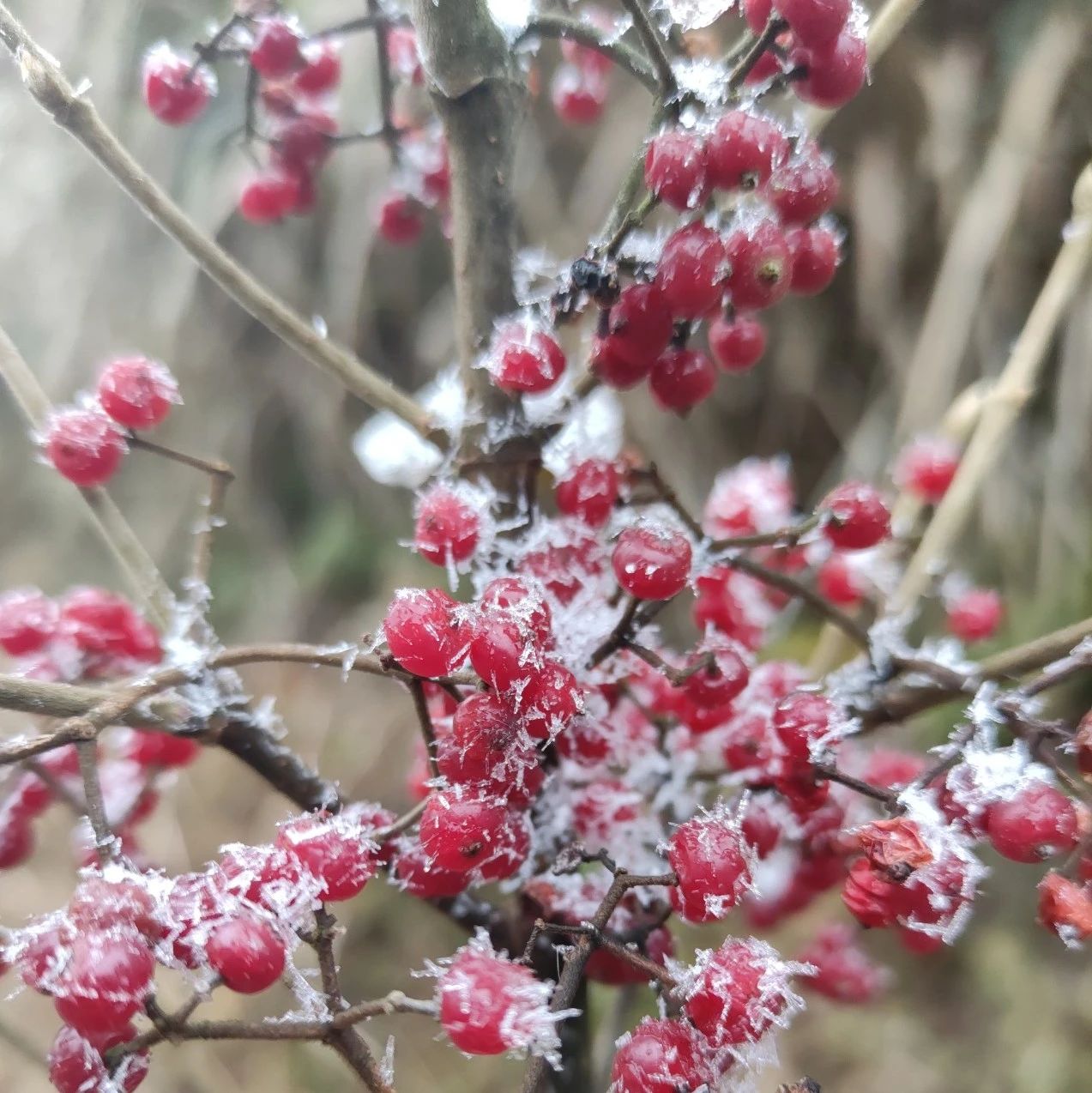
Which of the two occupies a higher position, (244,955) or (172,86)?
(172,86)

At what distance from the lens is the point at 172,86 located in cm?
47

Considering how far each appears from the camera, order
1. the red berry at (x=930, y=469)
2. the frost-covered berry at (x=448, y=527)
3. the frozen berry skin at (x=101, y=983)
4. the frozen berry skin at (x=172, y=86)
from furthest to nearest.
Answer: the red berry at (x=930, y=469)
the frozen berry skin at (x=172, y=86)
the frost-covered berry at (x=448, y=527)
the frozen berry skin at (x=101, y=983)

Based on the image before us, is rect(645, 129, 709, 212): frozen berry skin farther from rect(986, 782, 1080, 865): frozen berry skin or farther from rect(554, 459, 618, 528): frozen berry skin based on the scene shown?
rect(986, 782, 1080, 865): frozen berry skin

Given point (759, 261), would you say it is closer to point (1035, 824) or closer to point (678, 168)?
point (678, 168)

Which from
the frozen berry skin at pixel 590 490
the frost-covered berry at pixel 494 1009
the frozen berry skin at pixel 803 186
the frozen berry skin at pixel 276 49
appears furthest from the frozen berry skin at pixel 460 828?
the frozen berry skin at pixel 276 49

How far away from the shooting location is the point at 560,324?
1.23ft

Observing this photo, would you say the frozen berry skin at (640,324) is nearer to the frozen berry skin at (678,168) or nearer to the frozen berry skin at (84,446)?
the frozen berry skin at (678,168)

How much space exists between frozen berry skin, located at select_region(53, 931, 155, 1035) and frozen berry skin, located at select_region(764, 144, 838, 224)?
0.33 meters

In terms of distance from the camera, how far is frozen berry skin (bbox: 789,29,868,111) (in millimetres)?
331

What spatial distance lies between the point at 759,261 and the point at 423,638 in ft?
0.59

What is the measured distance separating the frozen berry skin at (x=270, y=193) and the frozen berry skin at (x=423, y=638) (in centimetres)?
34

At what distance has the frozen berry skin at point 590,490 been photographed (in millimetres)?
390

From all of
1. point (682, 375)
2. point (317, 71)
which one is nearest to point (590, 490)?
point (682, 375)

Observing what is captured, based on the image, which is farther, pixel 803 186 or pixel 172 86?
pixel 172 86
